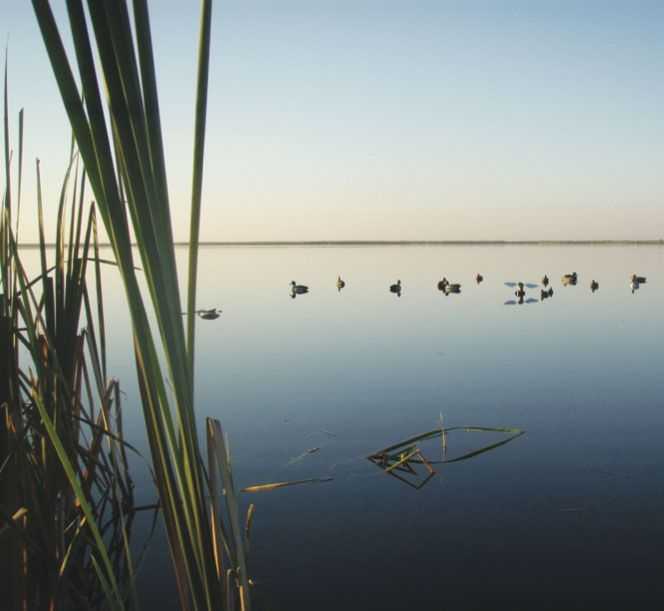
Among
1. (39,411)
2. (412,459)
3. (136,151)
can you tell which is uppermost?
(136,151)

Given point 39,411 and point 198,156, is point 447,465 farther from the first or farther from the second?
point 198,156

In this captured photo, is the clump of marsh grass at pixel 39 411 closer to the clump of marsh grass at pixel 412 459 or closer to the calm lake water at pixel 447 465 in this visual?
the calm lake water at pixel 447 465

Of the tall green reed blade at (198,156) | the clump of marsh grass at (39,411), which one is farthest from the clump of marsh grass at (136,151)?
the clump of marsh grass at (39,411)

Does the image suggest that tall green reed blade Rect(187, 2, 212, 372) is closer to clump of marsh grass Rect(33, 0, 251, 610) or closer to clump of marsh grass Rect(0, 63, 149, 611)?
clump of marsh grass Rect(33, 0, 251, 610)

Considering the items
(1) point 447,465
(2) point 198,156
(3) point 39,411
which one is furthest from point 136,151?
(1) point 447,465

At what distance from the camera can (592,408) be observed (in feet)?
28.6

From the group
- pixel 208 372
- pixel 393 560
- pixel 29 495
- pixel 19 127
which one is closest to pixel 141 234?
pixel 19 127

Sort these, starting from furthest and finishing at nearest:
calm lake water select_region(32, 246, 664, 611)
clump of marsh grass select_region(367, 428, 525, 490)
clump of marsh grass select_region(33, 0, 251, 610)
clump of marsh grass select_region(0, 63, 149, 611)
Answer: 1. clump of marsh grass select_region(367, 428, 525, 490)
2. calm lake water select_region(32, 246, 664, 611)
3. clump of marsh grass select_region(0, 63, 149, 611)
4. clump of marsh grass select_region(33, 0, 251, 610)

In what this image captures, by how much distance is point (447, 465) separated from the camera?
6410 millimetres

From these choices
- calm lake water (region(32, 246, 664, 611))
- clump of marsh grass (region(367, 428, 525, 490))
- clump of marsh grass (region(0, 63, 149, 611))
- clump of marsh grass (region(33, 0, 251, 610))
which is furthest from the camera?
clump of marsh grass (region(367, 428, 525, 490))

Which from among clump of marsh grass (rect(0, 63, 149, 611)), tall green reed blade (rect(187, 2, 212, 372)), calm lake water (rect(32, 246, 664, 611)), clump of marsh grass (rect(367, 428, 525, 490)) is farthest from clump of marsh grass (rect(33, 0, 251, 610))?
clump of marsh grass (rect(367, 428, 525, 490))

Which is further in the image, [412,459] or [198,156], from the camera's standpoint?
[412,459]

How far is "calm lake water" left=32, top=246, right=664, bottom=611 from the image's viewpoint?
4402mm

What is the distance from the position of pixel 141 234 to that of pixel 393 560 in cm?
404
